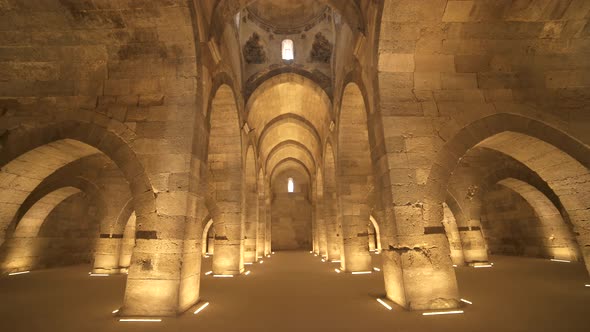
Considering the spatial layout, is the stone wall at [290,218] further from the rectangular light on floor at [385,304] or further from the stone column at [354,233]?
the rectangular light on floor at [385,304]

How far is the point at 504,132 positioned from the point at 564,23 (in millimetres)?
2270

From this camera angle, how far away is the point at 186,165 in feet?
Answer: 15.5

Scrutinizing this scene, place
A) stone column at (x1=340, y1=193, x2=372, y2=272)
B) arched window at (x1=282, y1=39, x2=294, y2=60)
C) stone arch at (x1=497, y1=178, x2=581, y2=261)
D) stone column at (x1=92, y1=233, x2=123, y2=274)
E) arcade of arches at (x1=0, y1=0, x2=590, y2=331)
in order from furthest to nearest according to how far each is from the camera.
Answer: arched window at (x1=282, y1=39, x2=294, y2=60)
stone arch at (x1=497, y1=178, x2=581, y2=261)
stone column at (x1=92, y1=233, x2=123, y2=274)
stone column at (x1=340, y1=193, x2=372, y2=272)
arcade of arches at (x1=0, y1=0, x2=590, y2=331)

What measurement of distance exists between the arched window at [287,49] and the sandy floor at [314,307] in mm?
9058

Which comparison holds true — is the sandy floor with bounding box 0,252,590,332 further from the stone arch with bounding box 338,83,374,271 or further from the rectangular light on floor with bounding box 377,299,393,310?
the stone arch with bounding box 338,83,374,271

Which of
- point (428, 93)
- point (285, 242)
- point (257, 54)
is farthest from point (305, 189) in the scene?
point (428, 93)

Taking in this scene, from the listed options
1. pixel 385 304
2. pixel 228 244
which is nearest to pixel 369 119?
pixel 385 304

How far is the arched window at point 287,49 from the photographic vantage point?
12250 millimetres

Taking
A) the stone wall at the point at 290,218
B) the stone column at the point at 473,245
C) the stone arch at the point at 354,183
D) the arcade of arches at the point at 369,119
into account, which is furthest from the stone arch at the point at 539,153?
the stone wall at the point at 290,218

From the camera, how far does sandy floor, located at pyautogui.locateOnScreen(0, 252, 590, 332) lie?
12.1 ft

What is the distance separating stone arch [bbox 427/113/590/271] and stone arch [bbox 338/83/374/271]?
14.1 feet

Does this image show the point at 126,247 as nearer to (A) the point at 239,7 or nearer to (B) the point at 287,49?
(A) the point at 239,7

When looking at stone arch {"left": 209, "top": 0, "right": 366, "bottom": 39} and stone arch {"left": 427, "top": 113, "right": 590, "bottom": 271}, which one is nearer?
stone arch {"left": 427, "top": 113, "right": 590, "bottom": 271}

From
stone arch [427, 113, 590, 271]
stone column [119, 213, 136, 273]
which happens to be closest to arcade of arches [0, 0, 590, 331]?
stone arch [427, 113, 590, 271]
